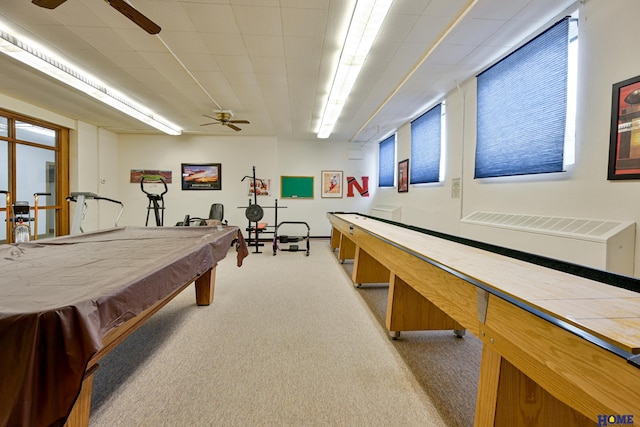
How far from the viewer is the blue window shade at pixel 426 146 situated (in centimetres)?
485

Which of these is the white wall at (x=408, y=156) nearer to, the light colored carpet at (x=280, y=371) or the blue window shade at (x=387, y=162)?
the blue window shade at (x=387, y=162)

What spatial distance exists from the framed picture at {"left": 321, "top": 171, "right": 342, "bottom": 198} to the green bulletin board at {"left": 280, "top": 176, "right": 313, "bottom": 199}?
0.40 m

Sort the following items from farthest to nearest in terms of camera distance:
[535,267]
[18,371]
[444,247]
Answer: [444,247] → [535,267] → [18,371]

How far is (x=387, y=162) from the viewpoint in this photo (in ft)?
24.3

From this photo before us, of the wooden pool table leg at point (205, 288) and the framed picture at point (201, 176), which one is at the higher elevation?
the framed picture at point (201, 176)

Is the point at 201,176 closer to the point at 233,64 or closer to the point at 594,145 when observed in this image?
the point at 233,64

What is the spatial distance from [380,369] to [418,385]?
26 centimetres

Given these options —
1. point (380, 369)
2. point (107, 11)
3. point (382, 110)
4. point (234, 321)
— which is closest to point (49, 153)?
point (107, 11)

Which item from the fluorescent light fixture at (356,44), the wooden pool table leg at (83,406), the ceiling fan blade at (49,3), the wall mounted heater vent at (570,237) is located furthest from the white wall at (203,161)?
the wooden pool table leg at (83,406)

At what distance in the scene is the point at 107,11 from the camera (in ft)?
8.43

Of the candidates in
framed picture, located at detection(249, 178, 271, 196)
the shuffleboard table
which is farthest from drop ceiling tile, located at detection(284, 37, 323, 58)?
framed picture, located at detection(249, 178, 271, 196)

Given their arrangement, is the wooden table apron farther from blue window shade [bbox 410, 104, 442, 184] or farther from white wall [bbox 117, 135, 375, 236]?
white wall [bbox 117, 135, 375, 236]

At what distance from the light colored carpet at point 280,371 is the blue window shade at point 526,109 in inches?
83.6

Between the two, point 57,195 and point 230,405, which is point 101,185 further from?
point 230,405
